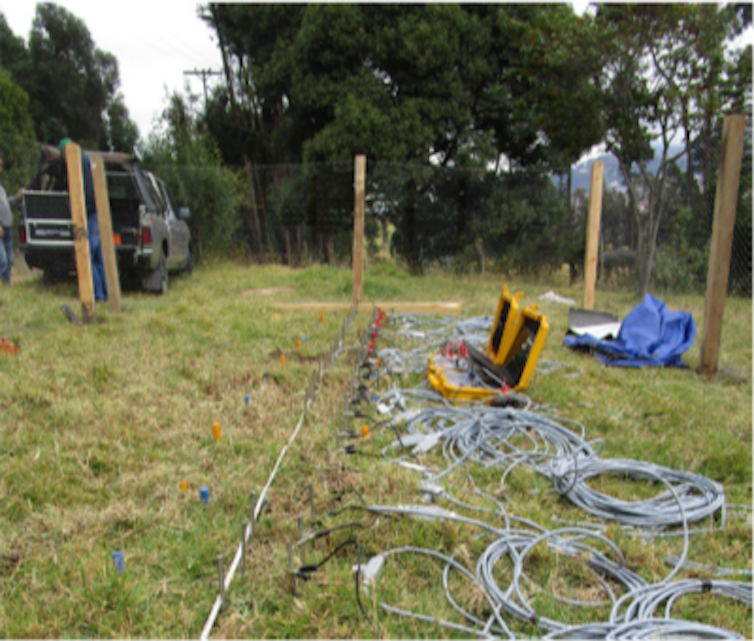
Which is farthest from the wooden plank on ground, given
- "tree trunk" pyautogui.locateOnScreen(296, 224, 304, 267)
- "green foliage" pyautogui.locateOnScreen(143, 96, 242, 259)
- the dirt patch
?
"green foliage" pyautogui.locateOnScreen(143, 96, 242, 259)

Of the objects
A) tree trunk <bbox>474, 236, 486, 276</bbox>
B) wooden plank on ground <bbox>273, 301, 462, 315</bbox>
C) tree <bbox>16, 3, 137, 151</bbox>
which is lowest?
wooden plank on ground <bbox>273, 301, 462, 315</bbox>

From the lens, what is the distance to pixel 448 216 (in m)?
10.7

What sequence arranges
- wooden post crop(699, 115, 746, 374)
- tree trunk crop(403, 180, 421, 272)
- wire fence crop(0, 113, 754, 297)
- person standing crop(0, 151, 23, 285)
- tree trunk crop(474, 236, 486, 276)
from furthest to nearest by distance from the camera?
tree trunk crop(474, 236, 486, 276) < tree trunk crop(403, 180, 421, 272) < wire fence crop(0, 113, 754, 297) < person standing crop(0, 151, 23, 285) < wooden post crop(699, 115, 746, 374)

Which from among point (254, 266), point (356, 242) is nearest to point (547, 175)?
point (356, 242)

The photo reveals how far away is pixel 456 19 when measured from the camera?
10.6 m

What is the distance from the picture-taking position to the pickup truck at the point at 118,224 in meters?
6.81

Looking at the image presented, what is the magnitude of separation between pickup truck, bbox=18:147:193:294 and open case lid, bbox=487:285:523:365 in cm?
495

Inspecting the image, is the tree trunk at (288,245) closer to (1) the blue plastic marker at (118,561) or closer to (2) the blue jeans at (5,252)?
(2) the blue jeans at (5,252)

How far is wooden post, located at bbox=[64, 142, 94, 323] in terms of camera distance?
17.0 feet

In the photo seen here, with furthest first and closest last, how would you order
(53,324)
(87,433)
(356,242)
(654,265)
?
(654,265), (356,242), (53,324), (87,433)

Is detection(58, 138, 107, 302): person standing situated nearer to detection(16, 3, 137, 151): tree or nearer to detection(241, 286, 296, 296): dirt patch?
detection(241, 286, 296, 296): dirt patch

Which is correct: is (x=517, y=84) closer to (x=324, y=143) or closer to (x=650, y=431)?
(x=324, y=143)

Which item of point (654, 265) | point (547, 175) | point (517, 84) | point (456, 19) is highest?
point (456, 19)

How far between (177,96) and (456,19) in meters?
9.05
